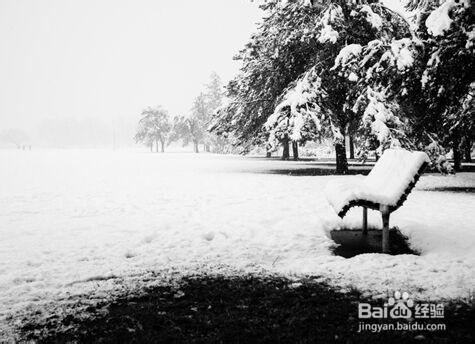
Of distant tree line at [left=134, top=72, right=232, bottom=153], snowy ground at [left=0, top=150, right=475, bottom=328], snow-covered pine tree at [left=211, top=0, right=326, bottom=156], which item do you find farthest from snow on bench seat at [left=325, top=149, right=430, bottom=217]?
distant tree line at [left=134, top=72, right=232, bottom=153]

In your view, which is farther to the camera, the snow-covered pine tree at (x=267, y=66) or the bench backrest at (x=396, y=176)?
the snow-covered pine tree at (x=267, y=66)

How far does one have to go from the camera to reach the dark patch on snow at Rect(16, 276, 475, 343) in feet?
9.70

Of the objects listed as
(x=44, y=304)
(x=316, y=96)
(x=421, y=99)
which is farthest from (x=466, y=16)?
(x=44, y=304)

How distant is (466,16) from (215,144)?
62.0 metres

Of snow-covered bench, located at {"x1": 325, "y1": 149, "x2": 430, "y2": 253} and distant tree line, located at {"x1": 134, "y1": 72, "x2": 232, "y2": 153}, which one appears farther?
distant tree line, located at {"x1": 134, "y1": 72, "x2": 232, "y2": 153}

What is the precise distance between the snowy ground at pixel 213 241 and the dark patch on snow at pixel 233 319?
1.83 ft

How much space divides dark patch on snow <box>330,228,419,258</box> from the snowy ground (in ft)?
0.56

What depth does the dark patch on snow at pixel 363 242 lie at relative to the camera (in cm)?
548

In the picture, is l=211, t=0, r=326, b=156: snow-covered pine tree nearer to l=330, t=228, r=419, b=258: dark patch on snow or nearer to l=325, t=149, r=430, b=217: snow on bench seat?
l=330, t=228, r=419, b=258: dark patch on snow

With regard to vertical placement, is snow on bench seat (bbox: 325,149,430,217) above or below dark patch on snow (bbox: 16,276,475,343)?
above

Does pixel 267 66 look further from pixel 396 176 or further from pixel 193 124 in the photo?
pixel 193 124

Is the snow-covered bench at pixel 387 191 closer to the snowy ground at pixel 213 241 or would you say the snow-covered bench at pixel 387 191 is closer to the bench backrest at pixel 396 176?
the bench backrest at pixel 396 176

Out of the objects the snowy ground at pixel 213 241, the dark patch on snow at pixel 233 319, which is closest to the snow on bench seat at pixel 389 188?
the snowy ground at pixel 213 241

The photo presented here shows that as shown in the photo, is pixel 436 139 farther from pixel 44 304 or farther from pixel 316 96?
pixel 44 304
